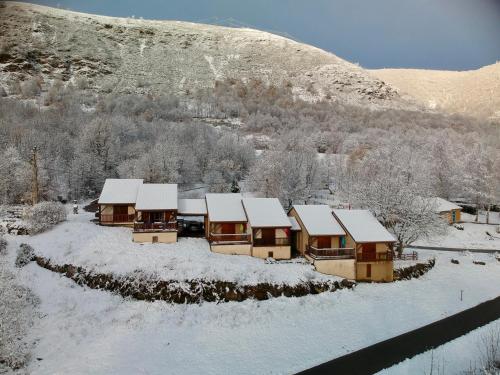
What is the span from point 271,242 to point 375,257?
9159 mm

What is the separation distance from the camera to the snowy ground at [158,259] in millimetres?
28359

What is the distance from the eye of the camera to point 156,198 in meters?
37.2

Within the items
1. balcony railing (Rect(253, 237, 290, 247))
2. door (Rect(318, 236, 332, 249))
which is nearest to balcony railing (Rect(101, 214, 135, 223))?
balcony railing (Rect(253, 237, 290, 247))

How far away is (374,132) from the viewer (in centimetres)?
10806

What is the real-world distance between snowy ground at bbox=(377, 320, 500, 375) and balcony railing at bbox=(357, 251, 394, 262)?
376 inches

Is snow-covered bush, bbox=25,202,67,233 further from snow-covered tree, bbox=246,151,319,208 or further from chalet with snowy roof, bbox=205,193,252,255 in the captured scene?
snow-covered tree, bbox=246,151,319,208

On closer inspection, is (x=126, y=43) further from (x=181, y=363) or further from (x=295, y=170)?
(x=181, y=363)

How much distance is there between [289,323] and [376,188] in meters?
25.1

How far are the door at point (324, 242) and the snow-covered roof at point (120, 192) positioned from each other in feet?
62.9

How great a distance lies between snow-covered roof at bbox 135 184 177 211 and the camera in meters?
35.5

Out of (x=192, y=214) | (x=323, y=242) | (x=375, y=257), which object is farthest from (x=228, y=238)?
(x=375, y=257)

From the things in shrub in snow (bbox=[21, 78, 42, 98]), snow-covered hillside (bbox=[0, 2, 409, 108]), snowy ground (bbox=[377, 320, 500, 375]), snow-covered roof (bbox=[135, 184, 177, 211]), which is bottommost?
snowy ground (bbox=[377, 320, 500, 375])

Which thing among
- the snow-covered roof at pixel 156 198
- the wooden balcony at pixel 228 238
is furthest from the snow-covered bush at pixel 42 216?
the wooden balcony at pixel 228 238

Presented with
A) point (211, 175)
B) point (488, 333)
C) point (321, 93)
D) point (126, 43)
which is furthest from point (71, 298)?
point (126, 43)
